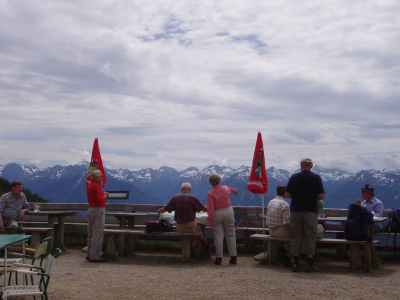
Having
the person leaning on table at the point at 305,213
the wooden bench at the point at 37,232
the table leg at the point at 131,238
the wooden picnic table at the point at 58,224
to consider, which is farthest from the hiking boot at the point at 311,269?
the wooden bench at the point at 37,232

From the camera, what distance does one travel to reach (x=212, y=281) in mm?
6164

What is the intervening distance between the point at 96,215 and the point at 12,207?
186cm

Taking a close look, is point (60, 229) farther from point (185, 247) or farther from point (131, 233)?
point (185, 247)

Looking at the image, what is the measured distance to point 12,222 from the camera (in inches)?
318

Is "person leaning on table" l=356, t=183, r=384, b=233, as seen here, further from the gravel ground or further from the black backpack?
the gravel ground

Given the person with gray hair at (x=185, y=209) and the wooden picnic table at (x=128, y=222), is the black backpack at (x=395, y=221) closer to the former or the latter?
the person with gray hair at (x=185, y=209)

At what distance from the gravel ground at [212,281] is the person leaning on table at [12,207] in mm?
1290

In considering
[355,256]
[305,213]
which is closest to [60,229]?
[305,213]

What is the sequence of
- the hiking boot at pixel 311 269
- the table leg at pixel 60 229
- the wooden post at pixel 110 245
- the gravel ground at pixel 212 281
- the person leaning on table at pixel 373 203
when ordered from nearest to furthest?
the gravel ground at pixel 212 281 → the hiking boot at pixel 311 269 → the wooden post at pixel 110 245 → the person leaning on table at pixel 373 203 → the table leg at pixel 60 229

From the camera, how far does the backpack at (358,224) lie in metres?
7.02

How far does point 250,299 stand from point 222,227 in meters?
2.63

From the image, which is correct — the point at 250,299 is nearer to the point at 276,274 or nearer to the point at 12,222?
the point at 276,274

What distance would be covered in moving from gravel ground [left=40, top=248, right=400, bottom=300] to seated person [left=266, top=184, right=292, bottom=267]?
46 cm

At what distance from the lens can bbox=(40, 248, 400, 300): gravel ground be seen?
536 centimetres
